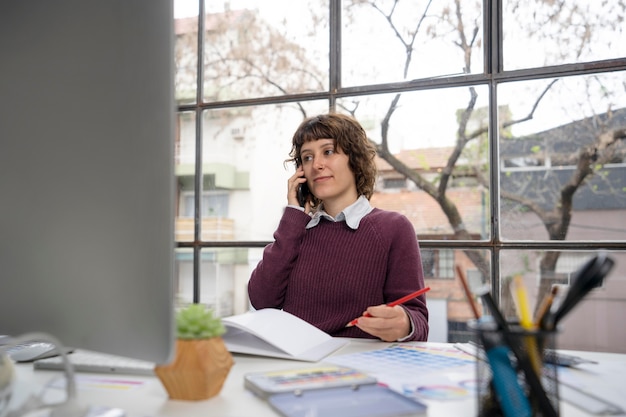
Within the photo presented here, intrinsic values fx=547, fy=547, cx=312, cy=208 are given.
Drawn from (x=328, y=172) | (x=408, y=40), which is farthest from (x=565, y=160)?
(x=328, y=172)

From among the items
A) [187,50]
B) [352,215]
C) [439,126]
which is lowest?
[352,215]

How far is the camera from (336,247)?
1533 millimetres

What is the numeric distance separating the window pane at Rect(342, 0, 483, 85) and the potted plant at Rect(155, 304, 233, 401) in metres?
1.59

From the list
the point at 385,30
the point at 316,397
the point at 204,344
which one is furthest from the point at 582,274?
the point at 385,30

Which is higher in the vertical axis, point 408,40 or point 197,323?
point 408,40

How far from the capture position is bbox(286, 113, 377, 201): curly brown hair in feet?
5.38

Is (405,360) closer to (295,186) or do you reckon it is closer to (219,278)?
(295,186)

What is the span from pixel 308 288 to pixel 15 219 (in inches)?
35.3

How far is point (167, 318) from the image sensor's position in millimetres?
541

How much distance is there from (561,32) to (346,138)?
872 millimetres

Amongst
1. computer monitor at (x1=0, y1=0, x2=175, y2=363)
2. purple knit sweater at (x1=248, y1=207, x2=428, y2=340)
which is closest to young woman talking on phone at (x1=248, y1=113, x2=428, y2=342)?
purple knit sweater at (x1=248, y1=207, x2=428, y2=340)

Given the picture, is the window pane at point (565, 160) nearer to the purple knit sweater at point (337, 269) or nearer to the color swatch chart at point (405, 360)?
the purple knit sweater at point (337, 269)

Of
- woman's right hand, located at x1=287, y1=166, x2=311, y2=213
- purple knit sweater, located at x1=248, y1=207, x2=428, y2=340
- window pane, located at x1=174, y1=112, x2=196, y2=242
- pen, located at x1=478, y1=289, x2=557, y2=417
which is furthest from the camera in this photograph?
window pane, located at x1=174, y1=112, x2=196, y2=242

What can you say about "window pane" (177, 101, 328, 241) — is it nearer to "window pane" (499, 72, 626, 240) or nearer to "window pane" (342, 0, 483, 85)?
"window pane" (342, 0, 483, 85)
